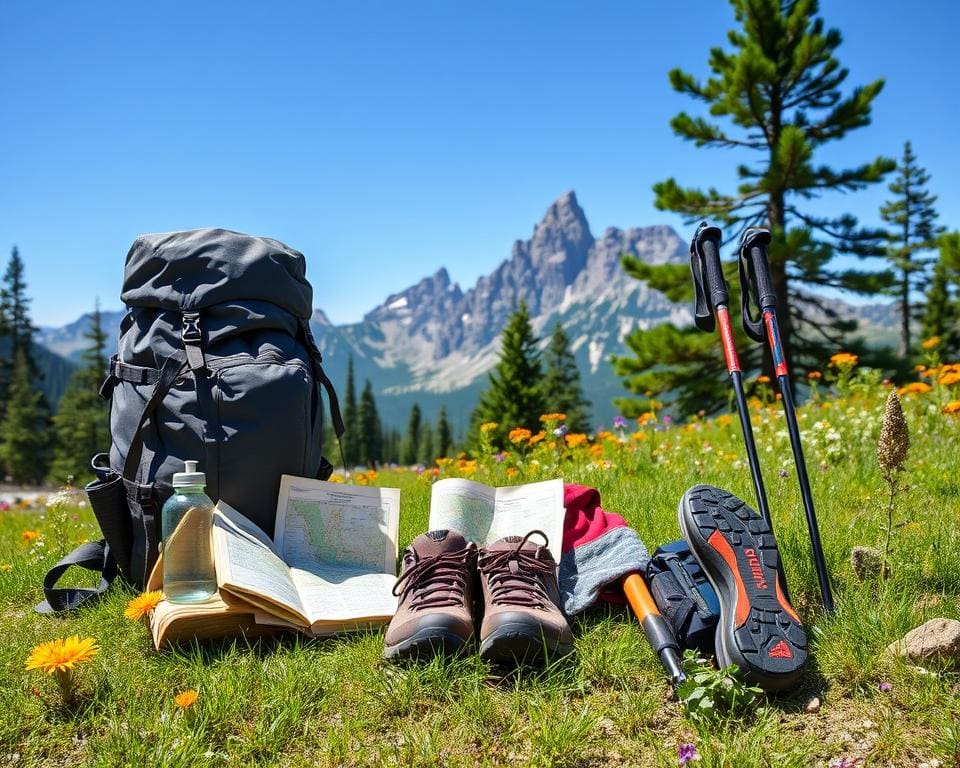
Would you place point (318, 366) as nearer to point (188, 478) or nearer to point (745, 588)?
point (188, 478)

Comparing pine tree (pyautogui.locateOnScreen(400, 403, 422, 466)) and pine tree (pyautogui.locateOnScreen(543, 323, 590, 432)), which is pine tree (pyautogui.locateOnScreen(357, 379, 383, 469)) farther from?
pine tree (pyautogui.locateOnScreen(543, 323, 590, 432))

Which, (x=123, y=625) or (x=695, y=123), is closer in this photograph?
(x=123, y=625)

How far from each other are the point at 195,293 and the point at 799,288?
22172 mm

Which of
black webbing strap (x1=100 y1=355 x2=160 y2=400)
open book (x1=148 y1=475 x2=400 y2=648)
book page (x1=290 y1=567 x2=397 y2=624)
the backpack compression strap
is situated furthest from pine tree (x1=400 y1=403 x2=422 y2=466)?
book page (x1=290 y1=567 x2=397 y2=624)

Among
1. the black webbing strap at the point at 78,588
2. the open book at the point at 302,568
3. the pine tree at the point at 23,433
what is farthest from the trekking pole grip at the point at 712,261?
the pine tree at the point at 23,433

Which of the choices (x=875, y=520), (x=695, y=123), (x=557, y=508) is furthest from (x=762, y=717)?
(x=695, y=123)

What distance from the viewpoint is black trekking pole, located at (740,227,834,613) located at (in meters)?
2.70

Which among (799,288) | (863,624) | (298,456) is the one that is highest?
(799,288)

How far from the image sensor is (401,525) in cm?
438

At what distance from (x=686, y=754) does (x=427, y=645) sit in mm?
951

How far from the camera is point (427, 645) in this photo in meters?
2.46

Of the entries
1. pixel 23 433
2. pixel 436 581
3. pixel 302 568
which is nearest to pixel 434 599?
pixel 436 581

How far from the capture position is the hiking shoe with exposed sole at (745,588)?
2201 mm

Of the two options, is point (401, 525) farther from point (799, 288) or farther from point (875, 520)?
point (799, 288)
